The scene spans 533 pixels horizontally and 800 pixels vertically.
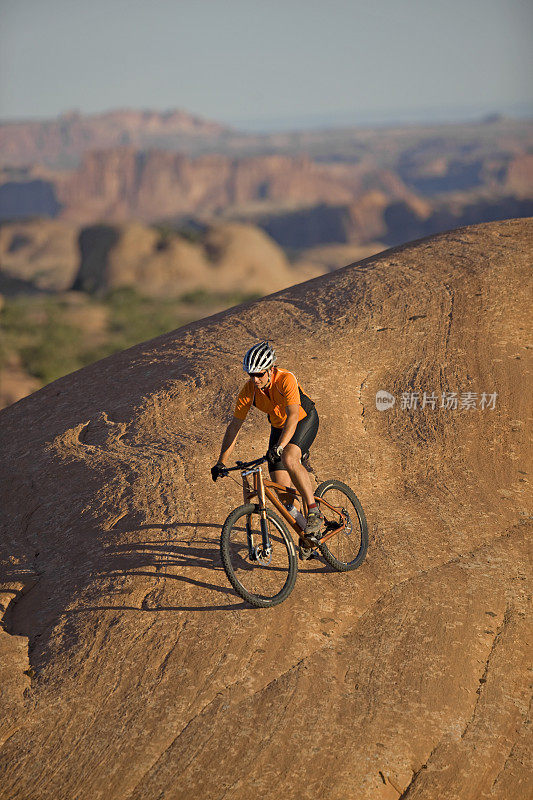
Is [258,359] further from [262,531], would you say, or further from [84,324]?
[84,324]

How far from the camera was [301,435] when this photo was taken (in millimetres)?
5555

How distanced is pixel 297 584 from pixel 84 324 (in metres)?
31.5

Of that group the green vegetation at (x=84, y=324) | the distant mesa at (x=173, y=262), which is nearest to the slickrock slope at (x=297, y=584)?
the green vegetation at (x=84, y=324)

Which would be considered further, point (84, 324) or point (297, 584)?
point (84, 324)

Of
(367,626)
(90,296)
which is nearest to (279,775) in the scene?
(367,626)

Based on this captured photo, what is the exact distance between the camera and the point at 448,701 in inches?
185

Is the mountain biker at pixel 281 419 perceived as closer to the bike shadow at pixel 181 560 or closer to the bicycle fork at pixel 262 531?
the bicycle fork at pixel 262 531

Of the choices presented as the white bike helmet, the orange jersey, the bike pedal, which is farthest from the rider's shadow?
the white bike helmet

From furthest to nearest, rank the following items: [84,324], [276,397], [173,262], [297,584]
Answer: [173,262]
[84,324]
[297,584]
[276,397]

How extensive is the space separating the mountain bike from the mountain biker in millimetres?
110

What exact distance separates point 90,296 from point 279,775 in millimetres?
44901

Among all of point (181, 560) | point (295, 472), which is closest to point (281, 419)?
point (295, 472)

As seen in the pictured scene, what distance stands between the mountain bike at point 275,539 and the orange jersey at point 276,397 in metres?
0.42

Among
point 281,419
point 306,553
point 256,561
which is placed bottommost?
point 306,553
